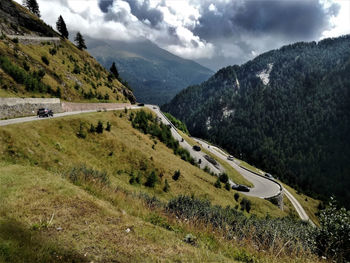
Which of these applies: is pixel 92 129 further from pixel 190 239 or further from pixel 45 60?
pixel 45 60

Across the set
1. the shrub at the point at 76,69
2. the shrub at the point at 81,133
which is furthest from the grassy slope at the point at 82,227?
the shrub at the point at 76,69

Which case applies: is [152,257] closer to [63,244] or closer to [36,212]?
[63,244]

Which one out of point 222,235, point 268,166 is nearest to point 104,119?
point 222,235

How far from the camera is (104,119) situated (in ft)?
111

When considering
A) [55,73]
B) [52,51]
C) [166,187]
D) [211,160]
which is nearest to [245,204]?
[166,187]

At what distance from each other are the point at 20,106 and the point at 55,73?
86.7 feet

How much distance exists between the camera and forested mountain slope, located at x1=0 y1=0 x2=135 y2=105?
34.1 m

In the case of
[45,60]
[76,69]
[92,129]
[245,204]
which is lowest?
[245,204]

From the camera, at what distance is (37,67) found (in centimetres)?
4384

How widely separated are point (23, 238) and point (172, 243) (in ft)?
14.3

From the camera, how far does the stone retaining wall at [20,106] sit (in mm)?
23656

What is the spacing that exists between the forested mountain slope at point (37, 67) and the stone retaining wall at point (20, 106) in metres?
3.20

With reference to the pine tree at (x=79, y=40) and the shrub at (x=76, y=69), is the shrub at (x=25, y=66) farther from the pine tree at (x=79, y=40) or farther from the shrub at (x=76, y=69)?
the pine tree at (x=79, y=40)

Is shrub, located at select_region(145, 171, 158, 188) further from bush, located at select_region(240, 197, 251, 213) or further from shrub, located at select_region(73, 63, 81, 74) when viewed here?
shrub, located at select_region(73, 63, 81, 74)
